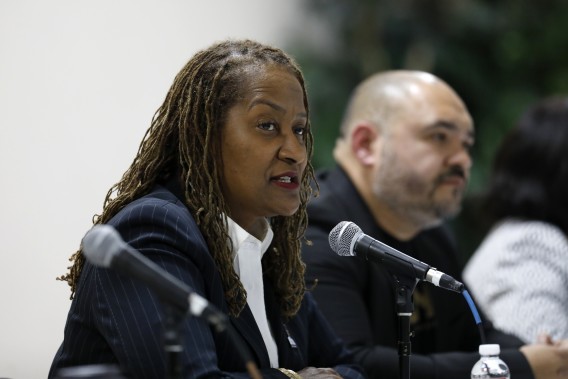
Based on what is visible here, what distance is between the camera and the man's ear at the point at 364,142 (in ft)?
11.8

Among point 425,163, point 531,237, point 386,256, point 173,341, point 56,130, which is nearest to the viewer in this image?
point 173,341

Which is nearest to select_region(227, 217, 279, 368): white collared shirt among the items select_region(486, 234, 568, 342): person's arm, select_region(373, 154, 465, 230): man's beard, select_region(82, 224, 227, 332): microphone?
select_region(82, 224, 227, 332): microphone

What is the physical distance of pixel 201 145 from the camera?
214 cm

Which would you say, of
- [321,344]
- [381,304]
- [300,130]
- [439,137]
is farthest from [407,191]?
[300,130]

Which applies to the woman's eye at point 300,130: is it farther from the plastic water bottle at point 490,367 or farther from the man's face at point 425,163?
the man's face at point 425,163

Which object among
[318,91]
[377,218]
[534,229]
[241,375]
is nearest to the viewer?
[241,375]

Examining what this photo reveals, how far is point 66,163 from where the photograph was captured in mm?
4090

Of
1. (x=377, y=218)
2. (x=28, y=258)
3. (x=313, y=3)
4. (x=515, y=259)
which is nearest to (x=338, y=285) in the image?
(x=377, y=218)

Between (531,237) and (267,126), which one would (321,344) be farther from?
(531,237)

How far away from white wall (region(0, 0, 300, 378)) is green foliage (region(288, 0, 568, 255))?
164 centimetres

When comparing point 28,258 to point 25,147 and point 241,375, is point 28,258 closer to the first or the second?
point 25,147

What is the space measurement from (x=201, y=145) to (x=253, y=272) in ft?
1.09

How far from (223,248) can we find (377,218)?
1.53m

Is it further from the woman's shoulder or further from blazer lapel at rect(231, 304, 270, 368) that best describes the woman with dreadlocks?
the woman's shoulder
